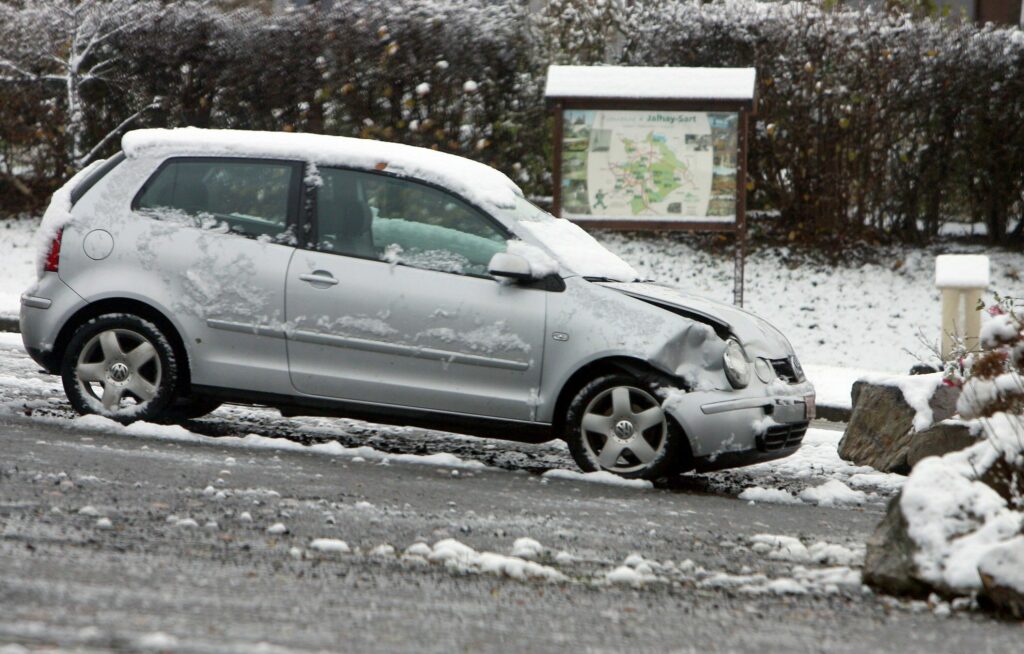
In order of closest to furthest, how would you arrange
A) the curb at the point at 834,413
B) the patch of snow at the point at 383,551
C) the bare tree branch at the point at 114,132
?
the patch of snow at the point at 383,551
the curb at the point at 834,413
the bare tree branch at the point at 114,132

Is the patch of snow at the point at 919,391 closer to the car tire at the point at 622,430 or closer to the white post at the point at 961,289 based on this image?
the car tire at the point at 622,430

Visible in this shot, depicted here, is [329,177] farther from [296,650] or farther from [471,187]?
[296,650]

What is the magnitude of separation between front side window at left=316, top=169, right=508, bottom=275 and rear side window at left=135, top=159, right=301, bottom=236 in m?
0.21

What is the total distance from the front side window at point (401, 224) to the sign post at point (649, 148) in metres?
5.23

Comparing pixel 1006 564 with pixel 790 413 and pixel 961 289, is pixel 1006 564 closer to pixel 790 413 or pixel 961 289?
pixel 790 413

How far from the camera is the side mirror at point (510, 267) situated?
7.28 meters

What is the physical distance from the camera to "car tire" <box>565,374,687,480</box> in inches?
282

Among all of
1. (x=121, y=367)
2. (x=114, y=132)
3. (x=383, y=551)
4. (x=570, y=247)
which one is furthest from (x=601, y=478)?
(x=114, y=132)

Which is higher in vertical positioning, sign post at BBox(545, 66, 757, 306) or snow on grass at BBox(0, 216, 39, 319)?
sign post at BBox(545, 66, 757, 306)

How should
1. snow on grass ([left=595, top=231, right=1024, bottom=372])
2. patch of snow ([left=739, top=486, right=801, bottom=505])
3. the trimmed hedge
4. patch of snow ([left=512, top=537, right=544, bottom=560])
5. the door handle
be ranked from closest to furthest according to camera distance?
1. patch of snow ([left=512, top=537, right=544, bottom=560])
2. patch of snow ([left=739, top=486, right=801, bottom=505])
3. the door handle
4. snow on grass ([left=595, top=231, right=1024, bottom=372])
5. the trimmed hedge

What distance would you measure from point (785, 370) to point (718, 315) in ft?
1.57

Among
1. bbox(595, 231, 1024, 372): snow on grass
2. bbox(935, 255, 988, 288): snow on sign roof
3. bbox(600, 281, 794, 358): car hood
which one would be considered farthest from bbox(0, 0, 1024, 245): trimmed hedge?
bbox(600, 281, 794, 358): car hood

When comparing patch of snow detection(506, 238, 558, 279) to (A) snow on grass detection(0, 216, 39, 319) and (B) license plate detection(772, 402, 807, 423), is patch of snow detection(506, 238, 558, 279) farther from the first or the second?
(A) snow on grass detection(0, 216, 39, 319)

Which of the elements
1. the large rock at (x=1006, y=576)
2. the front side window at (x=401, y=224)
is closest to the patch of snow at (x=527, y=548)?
the large rock at (x=1006, y=576)
